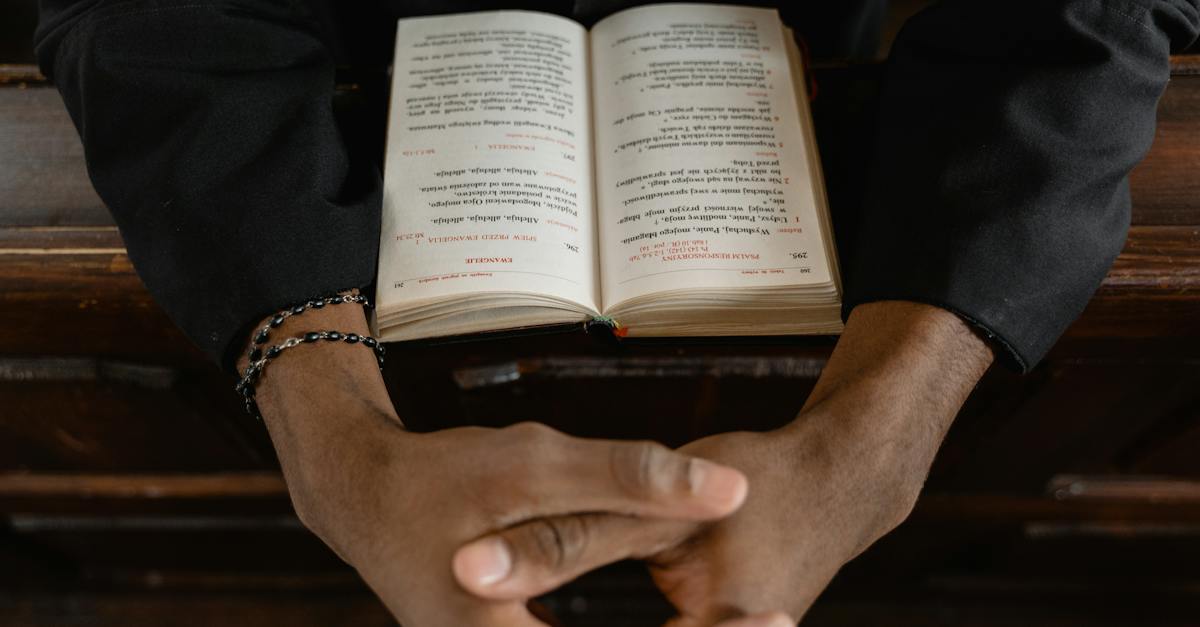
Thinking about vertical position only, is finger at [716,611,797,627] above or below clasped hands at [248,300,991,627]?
below

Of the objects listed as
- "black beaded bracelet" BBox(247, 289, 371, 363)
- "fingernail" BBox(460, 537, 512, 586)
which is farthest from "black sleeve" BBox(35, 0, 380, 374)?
"fingernail" BBox(460, 537, 512, 586)

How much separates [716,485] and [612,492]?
0.07 m

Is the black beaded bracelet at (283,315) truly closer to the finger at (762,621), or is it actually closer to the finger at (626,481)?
the finger at (626,481)

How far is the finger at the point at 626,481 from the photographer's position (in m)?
0.53

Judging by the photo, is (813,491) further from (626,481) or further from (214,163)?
(214,163)

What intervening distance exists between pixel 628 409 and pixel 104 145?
58 cm

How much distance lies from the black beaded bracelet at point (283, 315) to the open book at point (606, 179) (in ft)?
0.11

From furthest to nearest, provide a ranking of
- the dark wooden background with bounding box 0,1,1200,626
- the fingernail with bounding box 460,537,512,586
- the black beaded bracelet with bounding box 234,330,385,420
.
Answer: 1. the dark wooden background with bounding box 0,1,1200,626
2. the black beaded bracelet with bounding box 234,330,385,420
3. the fingernail with bounding box 460,537,512,586

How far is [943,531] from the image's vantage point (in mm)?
1231

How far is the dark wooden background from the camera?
76 centimetres

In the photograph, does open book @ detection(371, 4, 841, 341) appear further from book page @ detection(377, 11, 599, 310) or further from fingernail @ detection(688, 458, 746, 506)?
fingernail @ detection(688, 458, 746, 506)

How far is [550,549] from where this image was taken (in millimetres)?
543

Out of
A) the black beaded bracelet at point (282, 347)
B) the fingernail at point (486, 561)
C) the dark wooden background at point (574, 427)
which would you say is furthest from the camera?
the dark wooden background at point (574, 427)

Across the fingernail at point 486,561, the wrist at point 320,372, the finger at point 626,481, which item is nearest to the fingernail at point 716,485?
the finger at point 626,481
